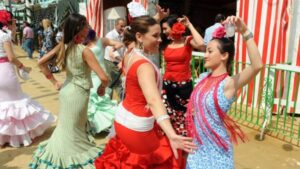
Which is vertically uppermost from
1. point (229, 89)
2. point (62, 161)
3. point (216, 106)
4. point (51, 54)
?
point (51, 54)

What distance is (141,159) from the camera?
244cm

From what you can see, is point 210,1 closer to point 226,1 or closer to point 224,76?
point 226,1

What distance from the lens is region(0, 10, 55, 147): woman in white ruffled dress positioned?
14.4ft

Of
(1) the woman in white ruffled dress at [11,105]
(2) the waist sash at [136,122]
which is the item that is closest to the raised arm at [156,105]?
(2) the waist sash at [136,122]

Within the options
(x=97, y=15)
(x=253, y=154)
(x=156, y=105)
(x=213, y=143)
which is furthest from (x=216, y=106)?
(x=97, y=15)

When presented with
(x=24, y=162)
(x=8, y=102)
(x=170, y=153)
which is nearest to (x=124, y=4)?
(x=8, y=102)

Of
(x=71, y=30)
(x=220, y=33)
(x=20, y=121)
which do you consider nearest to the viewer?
(x=220, y=33)

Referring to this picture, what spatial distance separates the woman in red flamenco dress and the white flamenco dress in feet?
7.68

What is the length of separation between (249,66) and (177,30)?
2.06 m

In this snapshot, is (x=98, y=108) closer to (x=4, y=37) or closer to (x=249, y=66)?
(x=4, y=37)

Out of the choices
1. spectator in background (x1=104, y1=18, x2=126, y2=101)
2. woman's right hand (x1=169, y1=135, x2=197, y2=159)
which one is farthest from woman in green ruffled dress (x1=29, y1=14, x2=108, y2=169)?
spectator in background (x1=104, y1=18, x2=126, y2=101)

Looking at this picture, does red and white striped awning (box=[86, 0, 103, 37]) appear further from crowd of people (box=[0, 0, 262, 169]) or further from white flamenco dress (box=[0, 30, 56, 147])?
white flamenco dress (box=[0, 30, 56, 147])

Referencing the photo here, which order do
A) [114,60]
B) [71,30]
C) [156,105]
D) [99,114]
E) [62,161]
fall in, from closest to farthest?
1. [156,105]
2. [71,30]
3. [62,161]
4. [99,114]
5. [114,60]

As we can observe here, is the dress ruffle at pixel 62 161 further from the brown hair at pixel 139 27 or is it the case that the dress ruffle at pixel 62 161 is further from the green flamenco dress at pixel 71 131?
the brown hair at pixel 139 27
